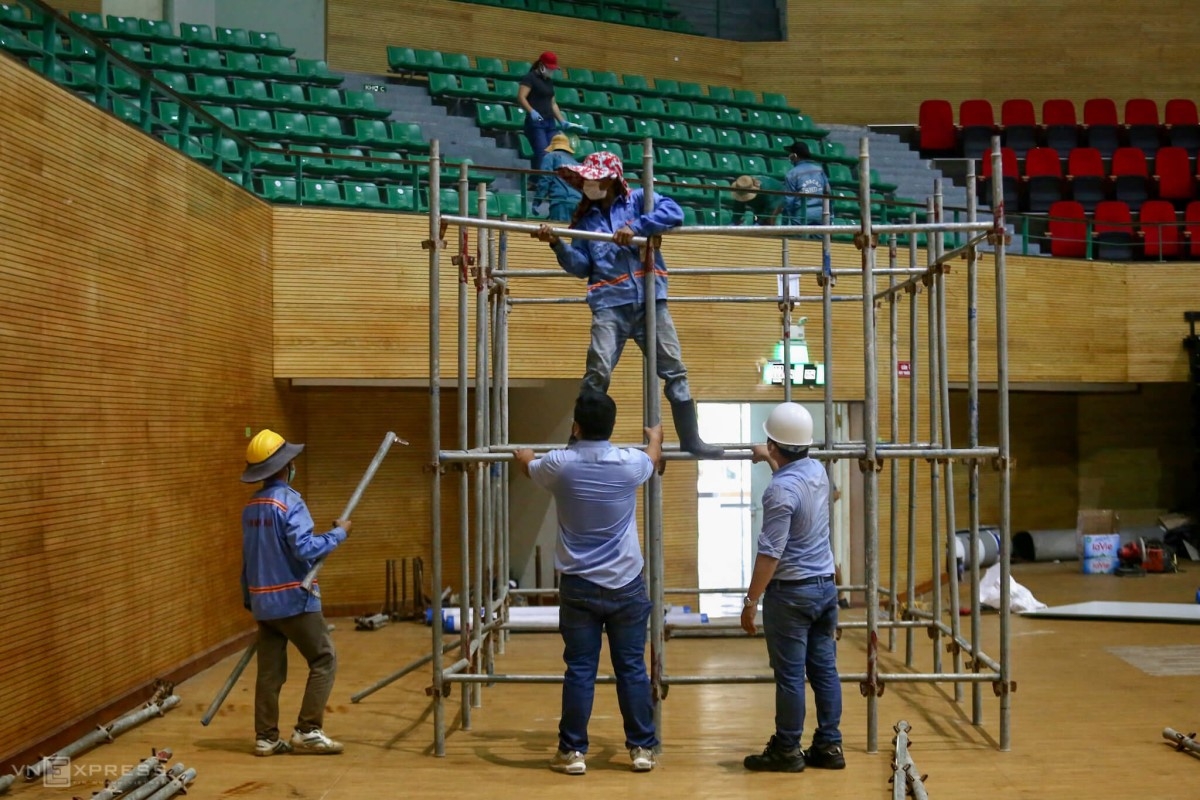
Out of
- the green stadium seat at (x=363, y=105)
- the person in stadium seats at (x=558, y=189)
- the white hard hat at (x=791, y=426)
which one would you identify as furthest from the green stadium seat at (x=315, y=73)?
the white hard hat at (x=791, y=426)

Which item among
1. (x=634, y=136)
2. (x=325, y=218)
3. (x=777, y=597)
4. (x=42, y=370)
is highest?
(x=634, y=136)

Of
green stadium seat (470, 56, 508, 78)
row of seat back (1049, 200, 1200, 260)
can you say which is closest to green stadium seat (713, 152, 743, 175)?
green stadium seat (470, 56, 508, 78)

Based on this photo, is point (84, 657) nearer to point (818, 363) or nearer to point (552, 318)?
point (552, 318)

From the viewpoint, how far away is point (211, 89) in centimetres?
1130

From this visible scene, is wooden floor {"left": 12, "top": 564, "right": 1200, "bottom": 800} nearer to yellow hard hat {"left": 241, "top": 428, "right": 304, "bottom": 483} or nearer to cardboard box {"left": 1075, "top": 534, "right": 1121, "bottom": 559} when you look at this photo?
yellow hard hat {"left": 241, "top": 428, "right": 304, "bottom": 483}

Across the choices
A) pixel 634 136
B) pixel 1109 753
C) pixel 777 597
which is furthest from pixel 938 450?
pixel 634 136

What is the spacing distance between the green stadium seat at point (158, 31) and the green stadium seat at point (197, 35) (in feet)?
0.36

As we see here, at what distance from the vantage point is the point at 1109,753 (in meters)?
5.51

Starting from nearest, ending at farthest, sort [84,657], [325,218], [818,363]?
1. [84,657]
2. [325,218]
3. [818,363]

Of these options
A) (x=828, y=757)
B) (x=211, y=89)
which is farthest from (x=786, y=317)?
(x=211, y=89)

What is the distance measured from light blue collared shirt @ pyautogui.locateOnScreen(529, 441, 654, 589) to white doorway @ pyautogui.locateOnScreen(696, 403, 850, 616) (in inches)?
211

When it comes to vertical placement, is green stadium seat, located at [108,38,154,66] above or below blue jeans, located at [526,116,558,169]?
above

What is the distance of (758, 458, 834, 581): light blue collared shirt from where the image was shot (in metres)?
4.98

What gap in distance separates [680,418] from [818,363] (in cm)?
505
